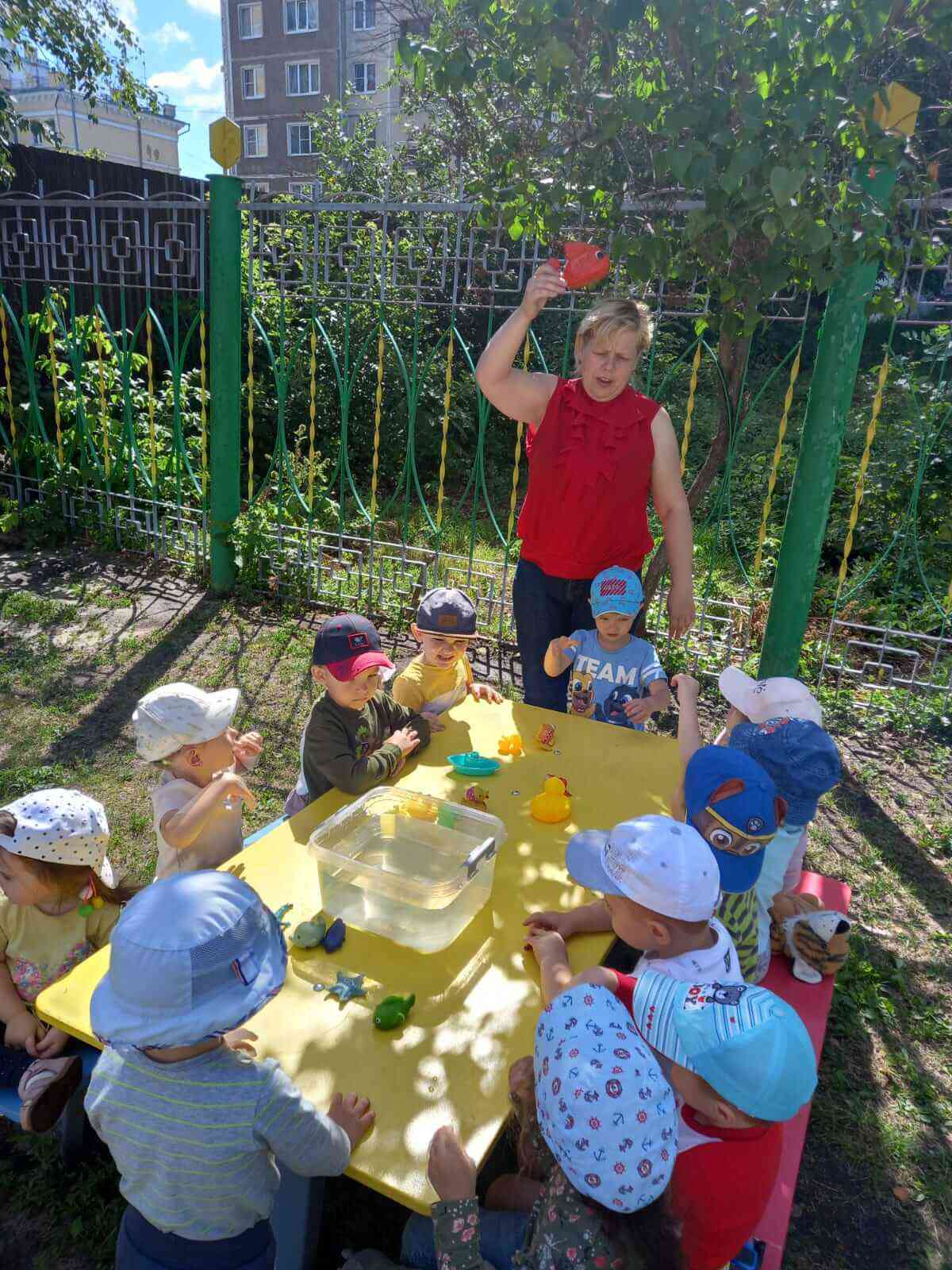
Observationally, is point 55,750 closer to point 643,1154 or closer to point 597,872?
point 597,872

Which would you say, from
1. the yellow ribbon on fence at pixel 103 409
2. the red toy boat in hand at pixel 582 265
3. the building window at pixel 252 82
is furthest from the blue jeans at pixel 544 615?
the building window at pixel 252 82

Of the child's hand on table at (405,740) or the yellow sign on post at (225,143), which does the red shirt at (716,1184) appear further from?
the yellow sign on post at (225,143)

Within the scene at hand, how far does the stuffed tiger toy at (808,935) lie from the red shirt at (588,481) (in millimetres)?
1278

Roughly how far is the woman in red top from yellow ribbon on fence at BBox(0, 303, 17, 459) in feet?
15.2

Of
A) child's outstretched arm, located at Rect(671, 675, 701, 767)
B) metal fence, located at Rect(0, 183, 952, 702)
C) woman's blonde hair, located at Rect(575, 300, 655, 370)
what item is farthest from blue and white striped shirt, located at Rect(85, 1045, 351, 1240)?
metal fence, located at Rect(0, 183, 952, 702)

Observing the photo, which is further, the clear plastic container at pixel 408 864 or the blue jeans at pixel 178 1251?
the clear plastic container at pixel 408 864

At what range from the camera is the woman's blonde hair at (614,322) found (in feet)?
8.98

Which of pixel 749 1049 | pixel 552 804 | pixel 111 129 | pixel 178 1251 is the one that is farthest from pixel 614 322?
pixel 111 129

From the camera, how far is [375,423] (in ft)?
18.5

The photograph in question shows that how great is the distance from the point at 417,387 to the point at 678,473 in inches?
87.8

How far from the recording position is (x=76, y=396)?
19.7 feet

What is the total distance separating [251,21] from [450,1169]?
1456 inches

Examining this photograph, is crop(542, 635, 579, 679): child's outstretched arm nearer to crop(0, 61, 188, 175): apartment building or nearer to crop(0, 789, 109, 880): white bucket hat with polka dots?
crop(0, 789, 109, 880): white bucket hat with polka dots

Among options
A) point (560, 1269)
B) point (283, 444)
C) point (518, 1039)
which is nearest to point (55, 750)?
point (283, 444)
